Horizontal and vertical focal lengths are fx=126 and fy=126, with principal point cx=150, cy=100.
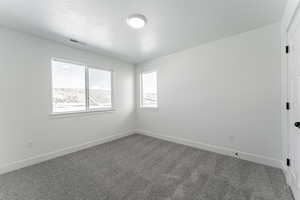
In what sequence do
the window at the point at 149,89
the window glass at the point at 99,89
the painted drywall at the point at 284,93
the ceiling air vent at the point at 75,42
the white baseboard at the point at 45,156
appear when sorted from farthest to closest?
1. the window at the point at 149,89
2. the window glass at the point at 99,89
3. the ceiling air vent at the point at 75,42
4. the white baseboard at the point at 45,156
5. the painted drywall at the point at 284,93

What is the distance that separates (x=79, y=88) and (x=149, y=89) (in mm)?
2142

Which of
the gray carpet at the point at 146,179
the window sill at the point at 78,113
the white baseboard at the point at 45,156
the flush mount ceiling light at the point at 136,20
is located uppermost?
the flush mount ceiling light at the point at 136,20

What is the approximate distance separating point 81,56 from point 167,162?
328cm

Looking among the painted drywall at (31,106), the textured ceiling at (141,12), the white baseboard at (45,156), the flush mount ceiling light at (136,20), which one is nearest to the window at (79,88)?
the painted drywall at (31,106)

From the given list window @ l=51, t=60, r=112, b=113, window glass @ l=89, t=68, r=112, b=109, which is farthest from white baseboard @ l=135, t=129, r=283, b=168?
window @ l=51, t=60, r=112, b=113

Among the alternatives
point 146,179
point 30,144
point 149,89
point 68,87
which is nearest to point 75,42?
point 68,87

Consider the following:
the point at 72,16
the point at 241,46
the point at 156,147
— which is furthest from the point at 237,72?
the point at 72,16

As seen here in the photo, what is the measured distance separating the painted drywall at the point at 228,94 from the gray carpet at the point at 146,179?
429 millimetres

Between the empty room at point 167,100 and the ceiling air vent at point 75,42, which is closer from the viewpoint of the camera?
the empty room at point 167,100

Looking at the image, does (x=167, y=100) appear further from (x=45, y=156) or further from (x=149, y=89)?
(x=45, y=156)

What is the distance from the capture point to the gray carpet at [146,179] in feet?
5.49

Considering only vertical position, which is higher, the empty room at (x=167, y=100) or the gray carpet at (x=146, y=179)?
the empty room at (x=167, y=100)

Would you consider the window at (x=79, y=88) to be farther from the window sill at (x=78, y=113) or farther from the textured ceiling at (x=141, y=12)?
the textured ceiling at (x=141, y=12)

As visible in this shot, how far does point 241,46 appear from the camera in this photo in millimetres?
2559
